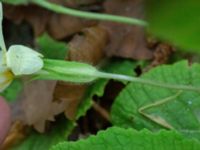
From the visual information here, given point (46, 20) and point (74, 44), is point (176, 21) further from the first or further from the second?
point (46, 20)

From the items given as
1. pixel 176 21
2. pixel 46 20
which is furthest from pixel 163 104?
pixel 176 21

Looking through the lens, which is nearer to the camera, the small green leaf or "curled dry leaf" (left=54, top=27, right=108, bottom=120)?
the small green leaf

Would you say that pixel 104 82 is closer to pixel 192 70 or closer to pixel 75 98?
pixel 75 98

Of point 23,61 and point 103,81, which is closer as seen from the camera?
point 23,61

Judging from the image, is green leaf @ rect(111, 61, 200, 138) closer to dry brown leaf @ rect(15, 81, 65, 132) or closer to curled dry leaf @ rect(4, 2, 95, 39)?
dry brown leaf @ rect(15, 81, 65, 132)

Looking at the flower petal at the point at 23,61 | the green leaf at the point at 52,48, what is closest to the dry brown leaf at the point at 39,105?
the green leaf at the point at 52,48

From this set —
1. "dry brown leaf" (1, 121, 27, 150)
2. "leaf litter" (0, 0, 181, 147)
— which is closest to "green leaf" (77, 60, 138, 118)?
"leaf litter" (0, 0, 181, 147)
